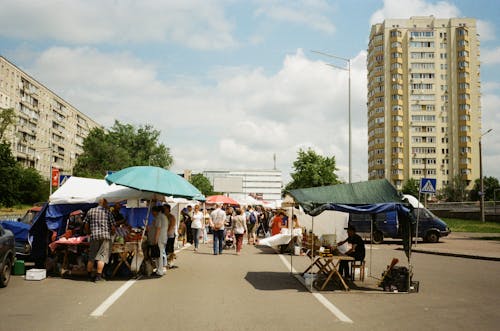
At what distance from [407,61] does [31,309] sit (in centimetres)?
10651

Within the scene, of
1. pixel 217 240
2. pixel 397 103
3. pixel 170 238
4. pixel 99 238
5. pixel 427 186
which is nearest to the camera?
pixel 99 238

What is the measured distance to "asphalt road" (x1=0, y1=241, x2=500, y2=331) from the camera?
7285 millimetres

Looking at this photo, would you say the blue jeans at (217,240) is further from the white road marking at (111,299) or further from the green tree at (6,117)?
the green tree at (6,117)

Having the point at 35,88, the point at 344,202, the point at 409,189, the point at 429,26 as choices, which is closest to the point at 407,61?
the point at 429,26

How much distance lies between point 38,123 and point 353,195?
94.9m

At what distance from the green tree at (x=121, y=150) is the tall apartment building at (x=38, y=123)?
6430mm

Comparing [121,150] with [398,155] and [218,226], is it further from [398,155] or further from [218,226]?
[218,226]

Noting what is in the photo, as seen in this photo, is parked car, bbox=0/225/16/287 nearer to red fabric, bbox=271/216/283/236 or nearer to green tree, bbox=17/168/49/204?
red fabric, bbox=271/216/283/236

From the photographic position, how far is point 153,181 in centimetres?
1276

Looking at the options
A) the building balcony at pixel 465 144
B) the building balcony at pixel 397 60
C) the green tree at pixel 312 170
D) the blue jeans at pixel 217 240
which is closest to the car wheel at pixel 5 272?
the blue jeans at pixel 217 240

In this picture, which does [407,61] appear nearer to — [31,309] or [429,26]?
[429,26]

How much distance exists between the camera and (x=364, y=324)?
7.44 metres

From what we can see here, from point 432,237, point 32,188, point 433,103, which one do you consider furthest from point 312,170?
point 433,103

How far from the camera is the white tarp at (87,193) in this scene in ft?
44.4
